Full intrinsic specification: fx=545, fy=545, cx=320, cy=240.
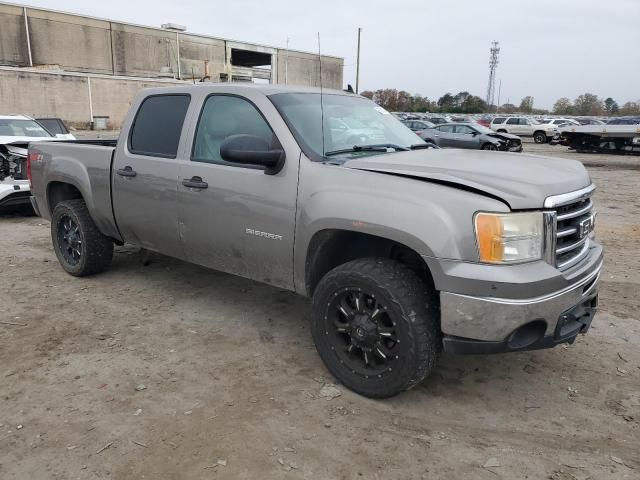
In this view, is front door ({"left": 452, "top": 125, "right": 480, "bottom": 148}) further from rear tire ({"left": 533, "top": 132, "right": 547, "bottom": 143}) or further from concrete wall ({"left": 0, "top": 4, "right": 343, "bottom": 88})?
concrete wall ({"left": 0, "top": 4, "right": 343, "bottom": 88})

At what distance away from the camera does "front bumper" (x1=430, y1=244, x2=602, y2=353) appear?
9.16 ft

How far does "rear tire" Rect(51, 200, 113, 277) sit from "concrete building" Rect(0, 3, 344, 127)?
103 ft

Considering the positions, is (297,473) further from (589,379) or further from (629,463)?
(589,379)

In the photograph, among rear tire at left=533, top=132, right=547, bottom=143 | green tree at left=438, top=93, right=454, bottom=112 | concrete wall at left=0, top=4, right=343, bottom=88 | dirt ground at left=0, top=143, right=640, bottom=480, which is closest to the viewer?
dirt ground at left=0, top=143, right=640, bottom=480

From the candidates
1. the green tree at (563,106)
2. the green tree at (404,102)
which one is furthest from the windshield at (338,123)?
the green tree at (563,106)

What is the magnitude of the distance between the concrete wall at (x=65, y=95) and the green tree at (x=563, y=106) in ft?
206

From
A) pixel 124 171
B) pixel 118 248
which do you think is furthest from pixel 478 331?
pixel 118 248

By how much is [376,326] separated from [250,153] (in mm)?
1345

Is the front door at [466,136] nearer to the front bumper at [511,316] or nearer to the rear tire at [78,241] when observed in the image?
the rear tire at [78,241]

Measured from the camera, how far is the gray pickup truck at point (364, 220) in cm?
285

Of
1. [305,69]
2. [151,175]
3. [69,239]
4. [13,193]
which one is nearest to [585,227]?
[151,175]

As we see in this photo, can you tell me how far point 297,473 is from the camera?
8.73 feet

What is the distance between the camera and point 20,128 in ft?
33.4

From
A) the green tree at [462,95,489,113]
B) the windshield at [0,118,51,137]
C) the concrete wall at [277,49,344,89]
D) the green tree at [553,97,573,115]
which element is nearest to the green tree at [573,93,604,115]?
the green tree at [553,97,573,115]
